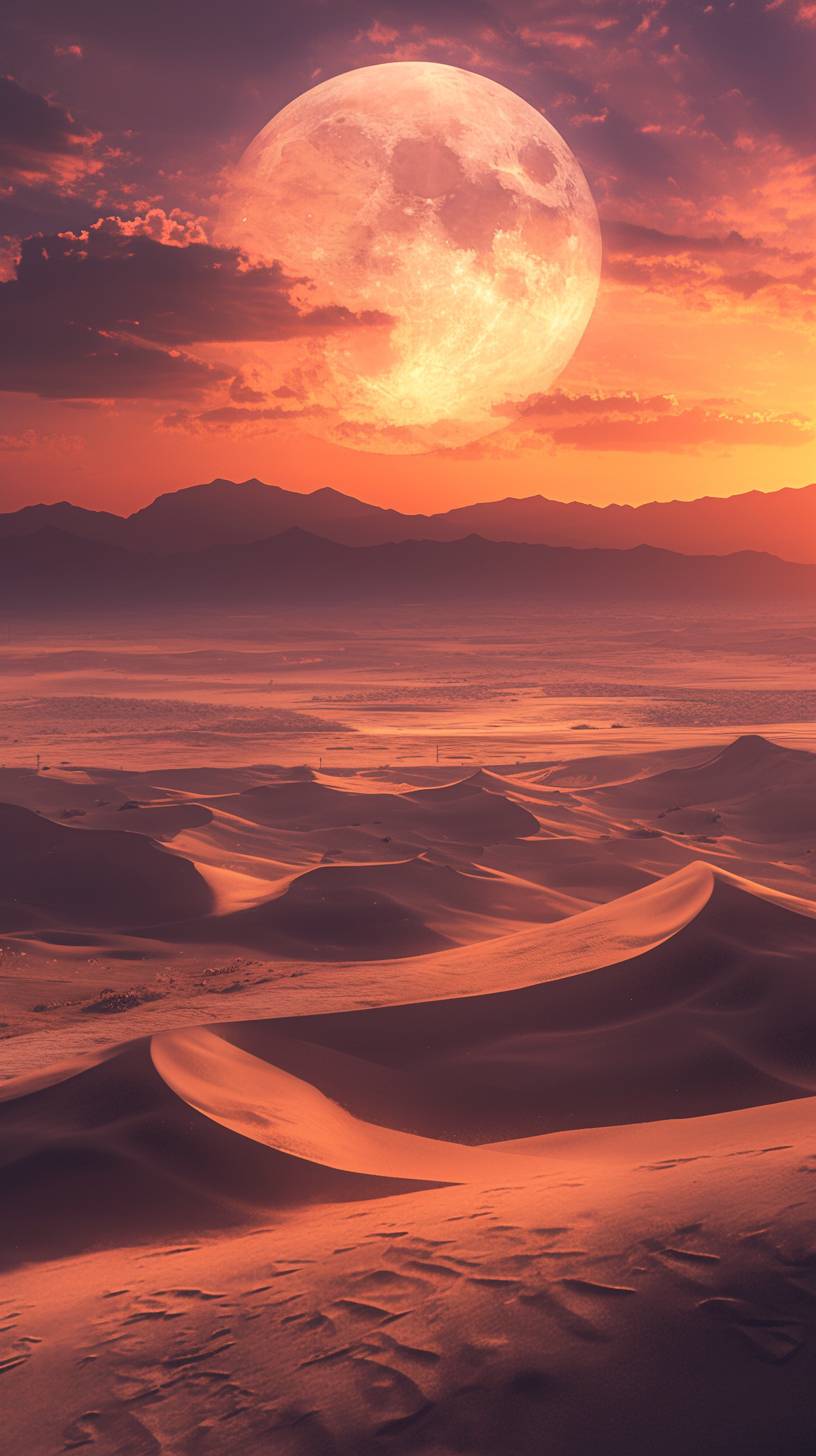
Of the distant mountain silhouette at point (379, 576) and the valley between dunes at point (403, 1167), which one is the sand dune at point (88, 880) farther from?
the distant mountain silhouette at point (379, 576)

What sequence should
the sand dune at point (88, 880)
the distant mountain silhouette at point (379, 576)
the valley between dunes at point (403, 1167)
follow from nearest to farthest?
1. the valley between dunes at point (403, 1167)
2. the sand dune at point (88, 880)
3. the distant mountain silhouette at point (379, 576)

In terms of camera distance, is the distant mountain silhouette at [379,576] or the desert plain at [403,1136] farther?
the distant mountain silhouette at [379,576]

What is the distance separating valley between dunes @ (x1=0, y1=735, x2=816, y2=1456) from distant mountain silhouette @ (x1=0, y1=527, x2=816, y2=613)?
13757 centimetres

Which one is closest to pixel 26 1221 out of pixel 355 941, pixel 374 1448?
pixel 374 1448

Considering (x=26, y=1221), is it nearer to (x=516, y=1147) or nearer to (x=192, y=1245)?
(x=192, y=1245)

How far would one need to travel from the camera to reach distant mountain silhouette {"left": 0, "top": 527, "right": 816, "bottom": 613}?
6063 inches

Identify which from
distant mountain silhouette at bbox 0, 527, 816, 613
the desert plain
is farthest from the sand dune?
distant mountain silhouette at bbox 0, 527, 816, 613

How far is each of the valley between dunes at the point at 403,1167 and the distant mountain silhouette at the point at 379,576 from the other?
13757 centimetres

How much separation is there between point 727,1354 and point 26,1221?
302cm

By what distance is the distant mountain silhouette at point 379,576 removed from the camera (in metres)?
154

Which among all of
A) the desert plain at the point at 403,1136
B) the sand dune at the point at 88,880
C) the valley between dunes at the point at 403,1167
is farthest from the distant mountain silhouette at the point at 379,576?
the valley between dunes at the point at 403,1167

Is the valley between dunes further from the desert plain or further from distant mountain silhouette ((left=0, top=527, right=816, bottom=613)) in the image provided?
distant mountain silhouette ((left=0, top=527, right=816, bottom=613))

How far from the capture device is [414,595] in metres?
156

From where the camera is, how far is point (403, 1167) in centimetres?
555
